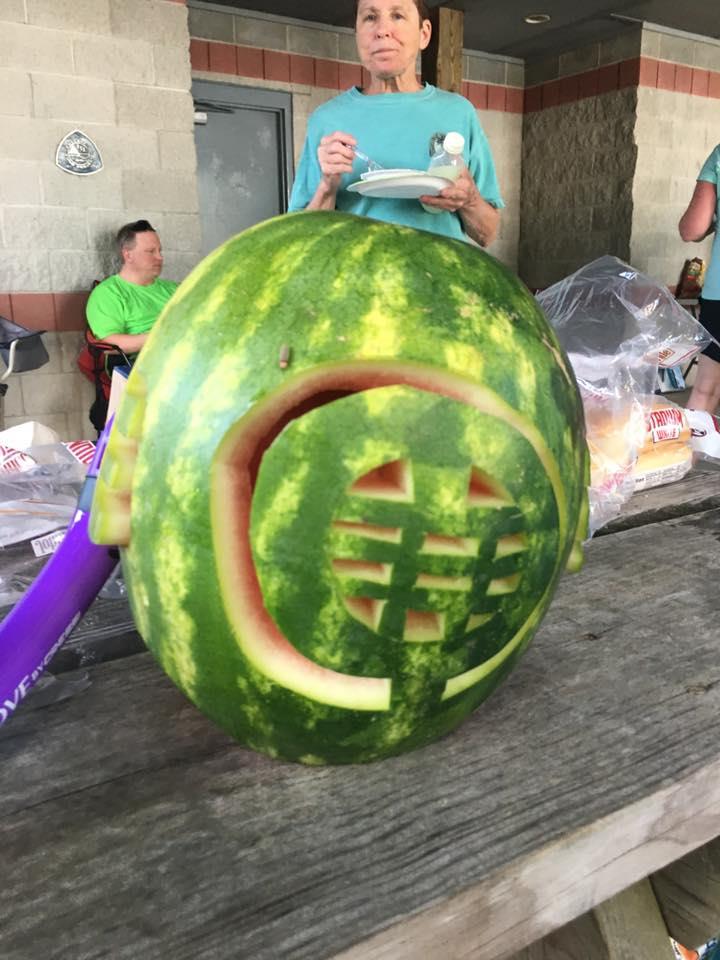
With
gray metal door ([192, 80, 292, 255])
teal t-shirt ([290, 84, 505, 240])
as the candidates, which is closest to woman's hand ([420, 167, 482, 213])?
teal t-shirt ([290, 84, 505, 240])

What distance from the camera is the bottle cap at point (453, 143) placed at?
1.79m

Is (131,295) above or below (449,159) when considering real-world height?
below

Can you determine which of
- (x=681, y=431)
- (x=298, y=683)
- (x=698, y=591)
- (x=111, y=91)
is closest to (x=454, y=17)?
(x=111, y=91)

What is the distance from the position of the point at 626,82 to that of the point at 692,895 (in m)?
7.32

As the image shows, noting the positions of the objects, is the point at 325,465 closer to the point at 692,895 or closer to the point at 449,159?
the point at 692,895

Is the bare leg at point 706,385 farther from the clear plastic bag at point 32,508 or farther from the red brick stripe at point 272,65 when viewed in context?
the red brick stripe at point 272,65

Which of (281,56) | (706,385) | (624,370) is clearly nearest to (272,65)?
(281,56)

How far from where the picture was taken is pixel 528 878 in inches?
19.7

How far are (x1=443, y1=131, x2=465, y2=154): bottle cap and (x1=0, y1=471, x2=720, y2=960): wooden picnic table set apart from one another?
1349mm

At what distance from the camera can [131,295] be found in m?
4.07

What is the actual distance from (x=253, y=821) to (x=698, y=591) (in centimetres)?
61

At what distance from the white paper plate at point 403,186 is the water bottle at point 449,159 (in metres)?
0.05

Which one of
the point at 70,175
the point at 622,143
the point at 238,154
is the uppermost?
the point at 622,143

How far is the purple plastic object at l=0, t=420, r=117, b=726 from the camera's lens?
595mm
